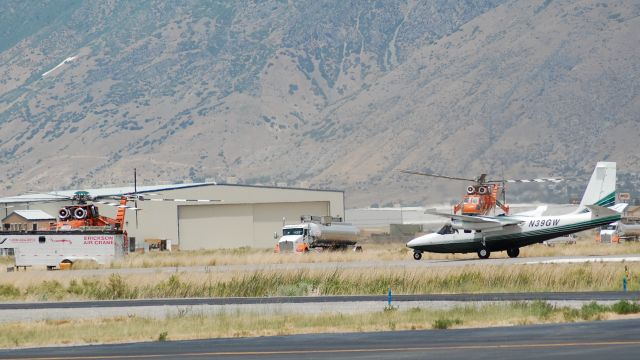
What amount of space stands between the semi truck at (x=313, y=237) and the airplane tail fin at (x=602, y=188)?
24475mm

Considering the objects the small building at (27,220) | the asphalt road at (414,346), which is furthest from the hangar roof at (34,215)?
the asphalt road at (414,346)

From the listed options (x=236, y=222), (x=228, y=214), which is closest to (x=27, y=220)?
(x=228, y=214)

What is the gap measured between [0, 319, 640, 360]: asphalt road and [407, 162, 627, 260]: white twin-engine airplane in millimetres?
31556

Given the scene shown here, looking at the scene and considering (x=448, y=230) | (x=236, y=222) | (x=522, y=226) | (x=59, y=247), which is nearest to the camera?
(x=522, y=226)

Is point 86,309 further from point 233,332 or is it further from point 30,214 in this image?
point 30,214

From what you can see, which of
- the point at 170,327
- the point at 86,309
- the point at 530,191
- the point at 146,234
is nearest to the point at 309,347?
the point at 170,327

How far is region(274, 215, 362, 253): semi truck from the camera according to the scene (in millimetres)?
86062

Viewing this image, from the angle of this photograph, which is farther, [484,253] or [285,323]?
[484,253]

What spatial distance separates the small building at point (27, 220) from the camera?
12062 centimetres

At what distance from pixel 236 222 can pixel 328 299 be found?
245 ft

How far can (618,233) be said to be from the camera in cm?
→ 10088

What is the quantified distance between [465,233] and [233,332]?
34681 millimetres

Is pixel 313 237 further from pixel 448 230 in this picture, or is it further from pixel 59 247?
pixel 59 247

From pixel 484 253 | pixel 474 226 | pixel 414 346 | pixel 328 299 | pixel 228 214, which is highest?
pixel 228 214
